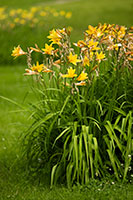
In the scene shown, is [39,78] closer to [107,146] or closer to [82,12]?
[107,146]

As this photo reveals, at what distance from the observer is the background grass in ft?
10.4

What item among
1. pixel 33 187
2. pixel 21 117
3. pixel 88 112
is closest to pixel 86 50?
pixel 88 112

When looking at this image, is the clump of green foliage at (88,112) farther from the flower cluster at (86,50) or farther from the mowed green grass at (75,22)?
the mowed green grass at (75,22)

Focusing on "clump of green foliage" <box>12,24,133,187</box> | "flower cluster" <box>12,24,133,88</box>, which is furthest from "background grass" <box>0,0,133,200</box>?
"flower cluster" <box>12,24,133,88</box>

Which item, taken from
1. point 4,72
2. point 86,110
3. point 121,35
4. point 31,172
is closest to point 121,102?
point 86,110

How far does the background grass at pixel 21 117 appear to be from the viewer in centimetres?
316

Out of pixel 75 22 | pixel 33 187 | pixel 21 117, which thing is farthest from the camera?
pixel 75 22

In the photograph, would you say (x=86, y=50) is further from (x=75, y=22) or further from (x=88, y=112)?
(x=75, y=22)

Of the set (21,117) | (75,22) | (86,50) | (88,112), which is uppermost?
(75,22)

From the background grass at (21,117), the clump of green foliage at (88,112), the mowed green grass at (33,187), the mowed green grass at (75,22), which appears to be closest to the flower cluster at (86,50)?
the clump of green foliage at (88,112)

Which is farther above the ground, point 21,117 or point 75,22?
point 75,22

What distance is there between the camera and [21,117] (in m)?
5.72

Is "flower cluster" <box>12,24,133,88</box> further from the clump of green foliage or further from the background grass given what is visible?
the background grass

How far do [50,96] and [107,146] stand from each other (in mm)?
741
